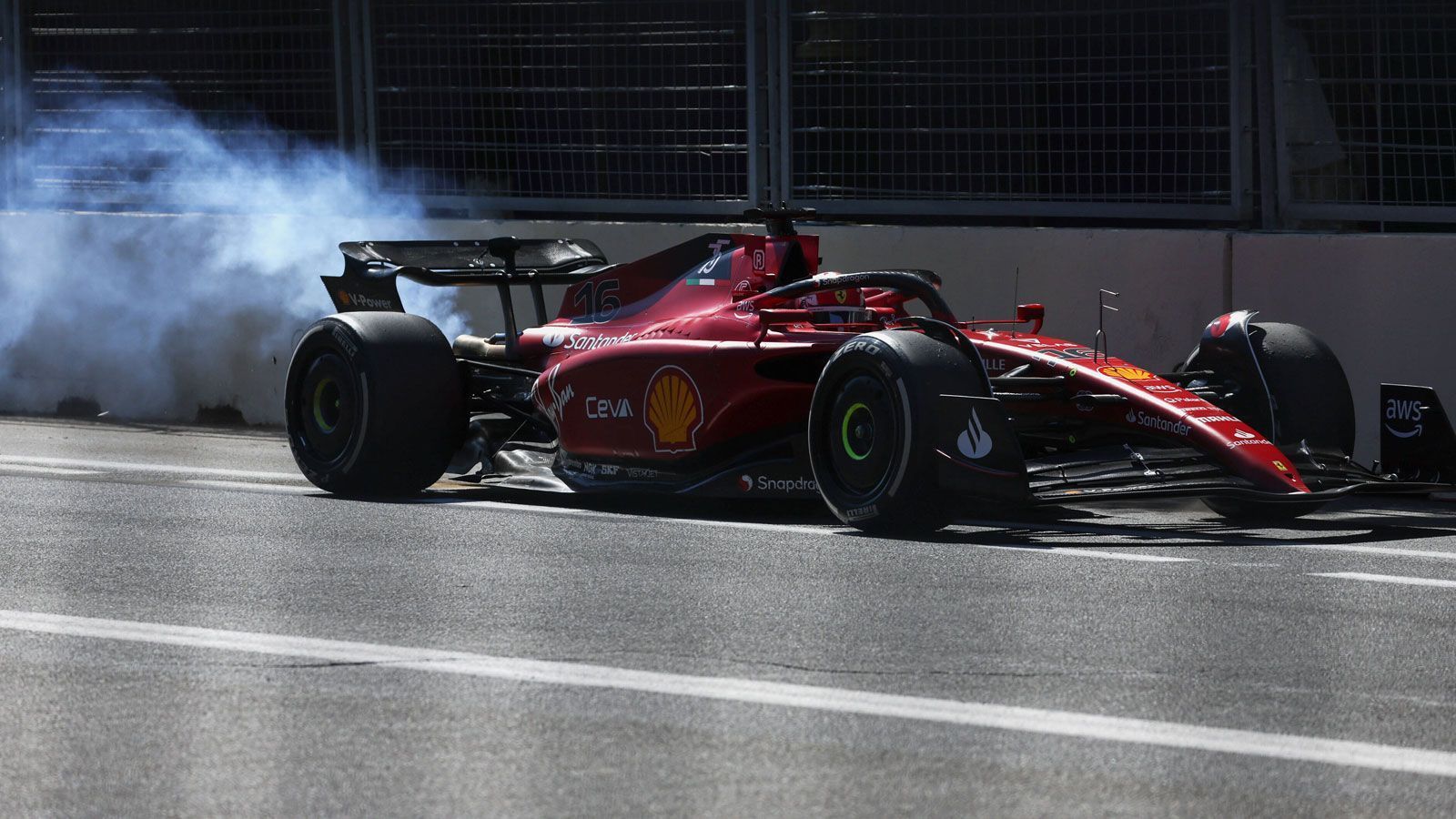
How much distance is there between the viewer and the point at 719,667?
17.4ft

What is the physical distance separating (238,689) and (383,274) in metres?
5.31

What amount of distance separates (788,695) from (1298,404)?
14.2 feet

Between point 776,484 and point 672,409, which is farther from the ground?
point 672,409

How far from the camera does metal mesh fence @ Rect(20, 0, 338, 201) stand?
14430 millimetres

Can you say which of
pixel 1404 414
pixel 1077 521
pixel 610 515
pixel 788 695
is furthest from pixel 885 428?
pixel 788 695

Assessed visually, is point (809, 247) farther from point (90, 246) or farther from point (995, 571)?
point (90, 246)

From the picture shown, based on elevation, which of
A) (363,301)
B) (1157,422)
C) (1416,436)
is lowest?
(1416,436)

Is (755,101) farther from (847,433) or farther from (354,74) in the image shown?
(847,433)

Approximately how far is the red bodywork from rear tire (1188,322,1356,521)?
0.38 meters

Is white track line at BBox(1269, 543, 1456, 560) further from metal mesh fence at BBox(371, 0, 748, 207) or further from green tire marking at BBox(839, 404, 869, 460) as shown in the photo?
metal mesh fence at BBox(371, 0, 748, 207)

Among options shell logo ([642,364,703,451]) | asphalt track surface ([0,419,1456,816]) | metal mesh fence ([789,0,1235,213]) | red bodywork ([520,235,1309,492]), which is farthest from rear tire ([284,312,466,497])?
metal mesh fence ([789,0,1235,213])

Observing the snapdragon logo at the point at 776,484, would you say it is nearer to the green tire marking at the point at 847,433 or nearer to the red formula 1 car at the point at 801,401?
the red formula 1 car at the point at 801,401

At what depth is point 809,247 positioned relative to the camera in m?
9.31

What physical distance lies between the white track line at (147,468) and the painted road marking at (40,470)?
0.07 m
